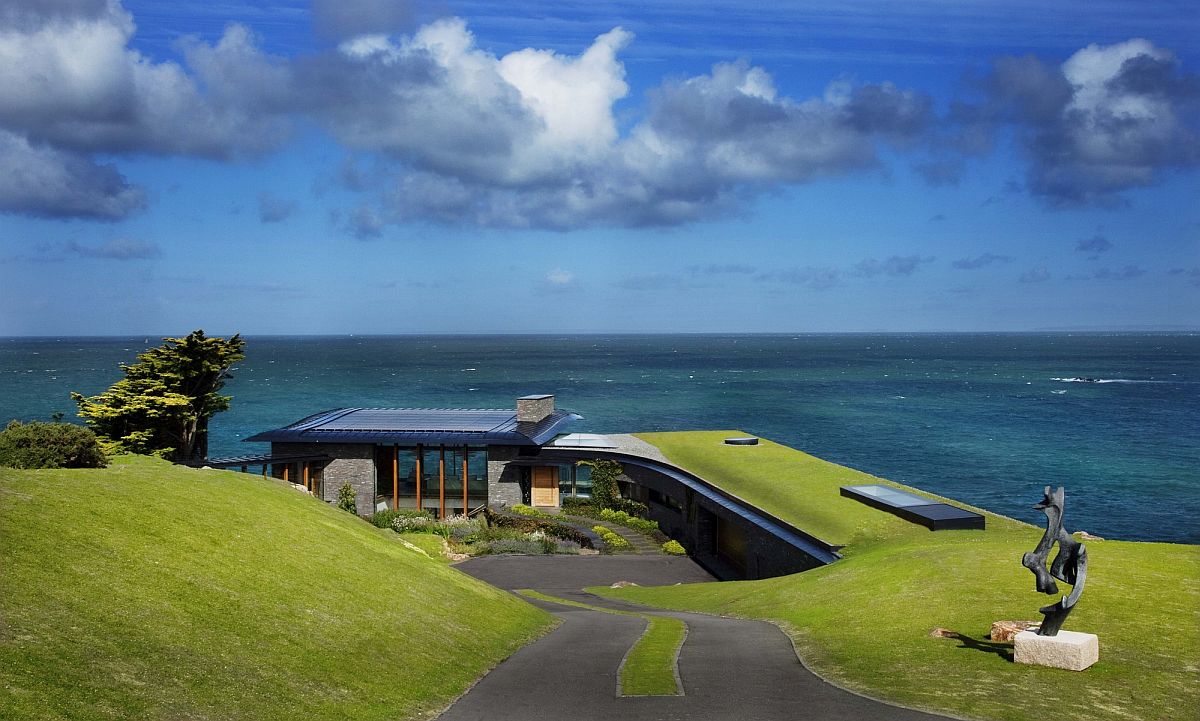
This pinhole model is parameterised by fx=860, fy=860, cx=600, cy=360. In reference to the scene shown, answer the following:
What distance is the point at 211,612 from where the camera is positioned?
16.2 metres

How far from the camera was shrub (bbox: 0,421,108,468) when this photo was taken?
74.9 feet

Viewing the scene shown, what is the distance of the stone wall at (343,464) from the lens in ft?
170

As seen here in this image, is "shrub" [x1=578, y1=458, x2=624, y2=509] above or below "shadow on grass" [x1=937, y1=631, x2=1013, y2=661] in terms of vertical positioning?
below

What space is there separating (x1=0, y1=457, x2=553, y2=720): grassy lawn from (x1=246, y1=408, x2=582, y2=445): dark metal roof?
26.3m

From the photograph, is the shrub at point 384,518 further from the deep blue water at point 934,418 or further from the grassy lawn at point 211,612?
the deep blue water at point 934,418

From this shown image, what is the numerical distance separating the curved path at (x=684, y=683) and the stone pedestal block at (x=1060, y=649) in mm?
3886

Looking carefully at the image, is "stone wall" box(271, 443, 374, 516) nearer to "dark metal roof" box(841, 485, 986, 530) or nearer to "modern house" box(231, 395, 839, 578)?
"modern house" box(231, 395, 839, 578)

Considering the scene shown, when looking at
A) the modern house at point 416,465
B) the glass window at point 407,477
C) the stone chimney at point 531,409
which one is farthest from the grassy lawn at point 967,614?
the stone chimney at point 531,409

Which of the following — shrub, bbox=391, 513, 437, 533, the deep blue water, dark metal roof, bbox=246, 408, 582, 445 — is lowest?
the deep blue water

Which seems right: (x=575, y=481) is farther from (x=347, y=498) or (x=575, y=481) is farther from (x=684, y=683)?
(x=684, y=683)

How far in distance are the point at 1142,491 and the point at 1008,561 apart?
55.5 meters

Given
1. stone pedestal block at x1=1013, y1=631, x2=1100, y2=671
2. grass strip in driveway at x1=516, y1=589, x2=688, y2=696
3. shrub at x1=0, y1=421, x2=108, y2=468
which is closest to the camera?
stone pedestal block at x1=1013, y1=631, x2=1100, y2=671

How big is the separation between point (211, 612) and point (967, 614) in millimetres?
17054

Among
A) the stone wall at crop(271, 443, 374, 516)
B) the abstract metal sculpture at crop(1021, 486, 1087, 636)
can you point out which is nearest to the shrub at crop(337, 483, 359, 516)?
the stone wall at crop(271, 443, 374, 516)
